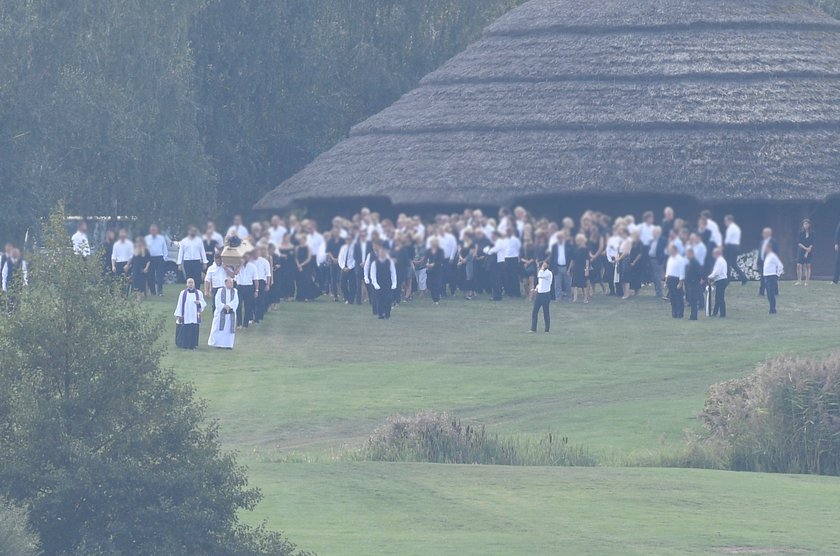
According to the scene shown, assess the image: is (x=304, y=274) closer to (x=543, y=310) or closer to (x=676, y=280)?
(x=543, y=310)

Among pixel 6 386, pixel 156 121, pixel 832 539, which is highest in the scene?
pixel 156 121

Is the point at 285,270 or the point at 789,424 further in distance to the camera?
the point at 285,270

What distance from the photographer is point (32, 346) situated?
14680mm

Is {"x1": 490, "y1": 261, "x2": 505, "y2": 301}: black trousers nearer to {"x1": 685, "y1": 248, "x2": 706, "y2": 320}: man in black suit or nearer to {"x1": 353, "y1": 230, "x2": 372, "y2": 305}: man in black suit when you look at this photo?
{"x1": 353, "y1": 230, "x2": 372, "y2": 305}: man in black suit

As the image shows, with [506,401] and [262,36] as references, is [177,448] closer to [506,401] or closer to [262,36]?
[506,401]

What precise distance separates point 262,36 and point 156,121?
796 cm

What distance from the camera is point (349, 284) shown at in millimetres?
36625

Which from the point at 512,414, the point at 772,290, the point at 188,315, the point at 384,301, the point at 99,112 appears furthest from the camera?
the point at 99,112

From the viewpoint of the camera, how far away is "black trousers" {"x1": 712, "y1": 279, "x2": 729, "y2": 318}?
3367 cm

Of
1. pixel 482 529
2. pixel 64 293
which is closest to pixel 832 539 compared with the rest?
pixel 482 529

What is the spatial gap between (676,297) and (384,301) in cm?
558

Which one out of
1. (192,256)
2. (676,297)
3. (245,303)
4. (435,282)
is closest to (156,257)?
(192,256)

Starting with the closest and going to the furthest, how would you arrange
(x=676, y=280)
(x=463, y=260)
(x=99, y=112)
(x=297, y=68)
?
(x=676, y=280) → (x=463, y=260) → (x=99, y=112) → (x=297, y=68)

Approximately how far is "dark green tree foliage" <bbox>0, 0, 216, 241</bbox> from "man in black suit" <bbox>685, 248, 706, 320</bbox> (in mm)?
13596
